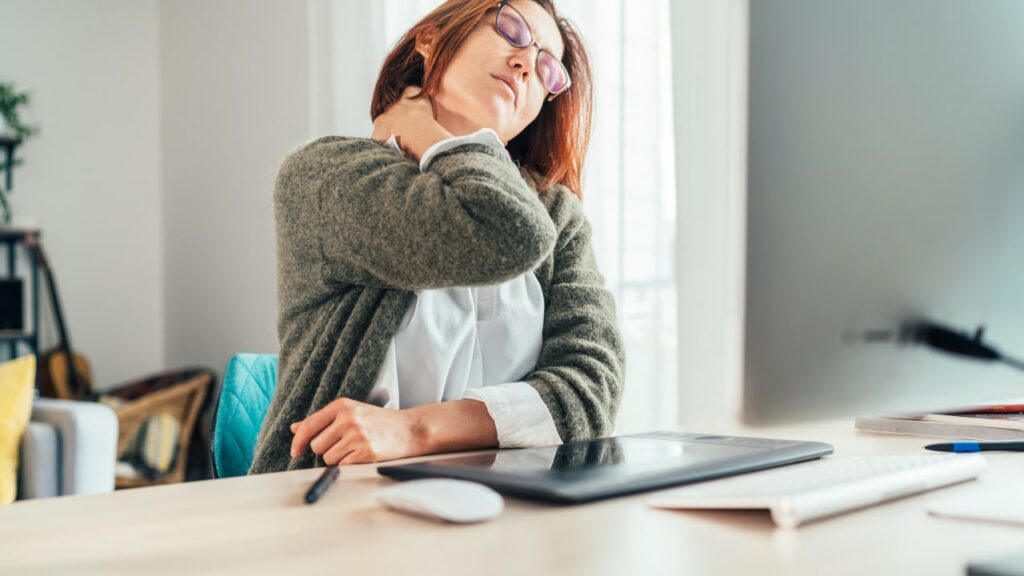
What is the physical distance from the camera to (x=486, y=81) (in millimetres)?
1226

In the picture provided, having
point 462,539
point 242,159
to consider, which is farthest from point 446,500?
point 242,159

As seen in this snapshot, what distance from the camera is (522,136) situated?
4.68 ft

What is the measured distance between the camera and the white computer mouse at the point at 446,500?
1.80 feet

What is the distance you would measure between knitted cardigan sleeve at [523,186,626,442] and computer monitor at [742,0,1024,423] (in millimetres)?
491

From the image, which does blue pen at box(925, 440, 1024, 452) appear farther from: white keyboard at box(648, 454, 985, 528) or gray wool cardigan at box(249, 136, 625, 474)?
gray wool cardigan at box(249, 136, 625, 474)

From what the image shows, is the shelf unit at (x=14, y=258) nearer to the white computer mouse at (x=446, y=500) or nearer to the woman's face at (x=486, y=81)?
the woman's face at (x=486, y=81)

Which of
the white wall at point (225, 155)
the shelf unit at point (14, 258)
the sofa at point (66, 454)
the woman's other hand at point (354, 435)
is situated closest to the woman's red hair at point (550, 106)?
the woman's other hand at point (354, 435)

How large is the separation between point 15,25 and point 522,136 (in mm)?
3441

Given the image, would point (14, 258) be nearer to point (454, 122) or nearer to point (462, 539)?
point (454, 122)

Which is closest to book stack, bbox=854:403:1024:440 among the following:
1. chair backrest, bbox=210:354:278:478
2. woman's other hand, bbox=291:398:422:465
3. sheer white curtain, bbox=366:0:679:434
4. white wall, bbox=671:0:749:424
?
woman's other hand, bbox=291:398:422:465

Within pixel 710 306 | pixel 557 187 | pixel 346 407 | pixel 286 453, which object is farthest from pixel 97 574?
pixel 710 306

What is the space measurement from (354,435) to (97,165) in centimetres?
382

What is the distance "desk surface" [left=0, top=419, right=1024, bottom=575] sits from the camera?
1.53 ft

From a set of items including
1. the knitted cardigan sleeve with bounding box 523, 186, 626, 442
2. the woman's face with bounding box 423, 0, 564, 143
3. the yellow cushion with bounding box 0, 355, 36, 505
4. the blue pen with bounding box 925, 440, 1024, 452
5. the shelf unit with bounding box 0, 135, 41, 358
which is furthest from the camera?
the shelf unit with bounding box 0, 135, 41, 358
